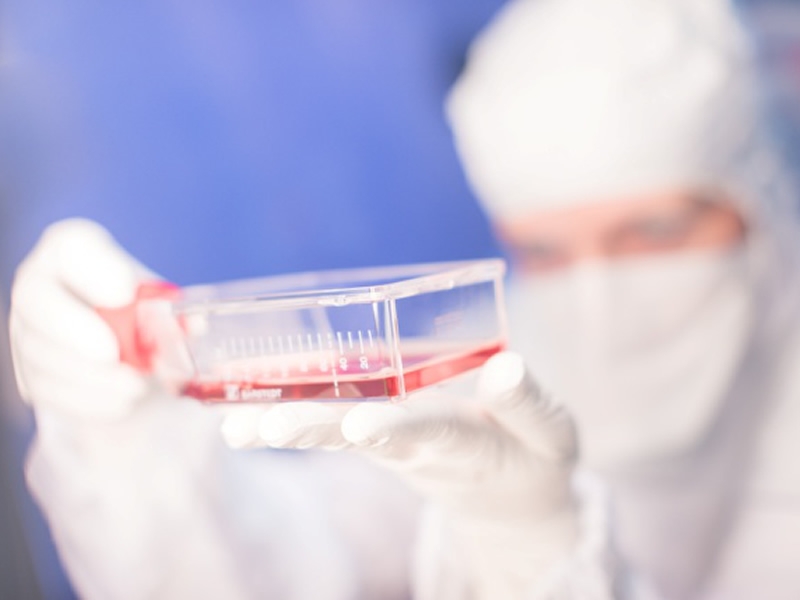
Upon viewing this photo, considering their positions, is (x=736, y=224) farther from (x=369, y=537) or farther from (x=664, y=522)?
(x=369, y=537)

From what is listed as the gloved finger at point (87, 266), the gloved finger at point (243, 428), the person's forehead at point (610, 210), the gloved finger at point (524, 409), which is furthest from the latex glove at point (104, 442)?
the person's forehead at point (610, 210)

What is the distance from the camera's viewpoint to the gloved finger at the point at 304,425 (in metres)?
0.59

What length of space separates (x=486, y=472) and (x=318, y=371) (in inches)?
7.0

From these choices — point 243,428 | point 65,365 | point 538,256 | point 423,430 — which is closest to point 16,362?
point 65,365

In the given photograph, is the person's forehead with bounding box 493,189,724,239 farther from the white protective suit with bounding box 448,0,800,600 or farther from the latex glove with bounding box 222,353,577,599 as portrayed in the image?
the latex glove with bounding box 222,353,577,599

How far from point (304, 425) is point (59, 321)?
244mm

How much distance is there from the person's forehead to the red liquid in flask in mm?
390

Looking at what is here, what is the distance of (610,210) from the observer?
103 cm

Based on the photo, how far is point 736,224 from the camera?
3.45 feet

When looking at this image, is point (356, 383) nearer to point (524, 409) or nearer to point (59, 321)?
point (524, 409)

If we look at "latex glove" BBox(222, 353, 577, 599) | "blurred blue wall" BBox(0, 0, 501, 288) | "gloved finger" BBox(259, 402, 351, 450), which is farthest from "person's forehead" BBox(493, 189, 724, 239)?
"gloved finger" BBox(259, 402, 351, 450)

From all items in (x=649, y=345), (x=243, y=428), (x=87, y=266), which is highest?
(x=87, y=266)

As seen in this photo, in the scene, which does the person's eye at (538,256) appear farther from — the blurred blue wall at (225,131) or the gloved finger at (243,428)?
the gloved finger at (243,428)

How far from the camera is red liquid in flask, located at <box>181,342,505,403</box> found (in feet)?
2.04
